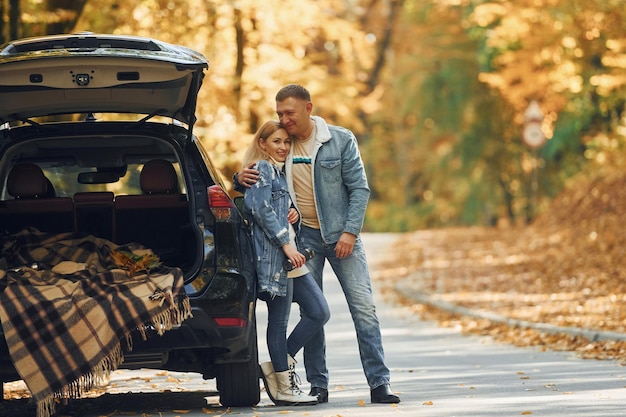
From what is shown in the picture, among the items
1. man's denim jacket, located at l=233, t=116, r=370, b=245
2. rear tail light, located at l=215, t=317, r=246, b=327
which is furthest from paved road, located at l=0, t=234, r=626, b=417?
man's denim jacket, located at l=233, t=116, r=370, b=245

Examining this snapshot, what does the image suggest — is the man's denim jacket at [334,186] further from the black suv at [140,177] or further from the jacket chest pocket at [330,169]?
the black suv at [140,177]

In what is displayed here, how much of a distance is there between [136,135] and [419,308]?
1055 centimetres

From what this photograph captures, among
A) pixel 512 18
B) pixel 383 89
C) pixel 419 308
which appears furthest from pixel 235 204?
pixel 383 89

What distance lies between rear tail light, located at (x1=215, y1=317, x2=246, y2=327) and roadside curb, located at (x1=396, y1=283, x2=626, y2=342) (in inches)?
218

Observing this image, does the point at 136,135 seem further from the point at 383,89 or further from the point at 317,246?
the point at 383,89

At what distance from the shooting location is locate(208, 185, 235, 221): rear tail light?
8.27m

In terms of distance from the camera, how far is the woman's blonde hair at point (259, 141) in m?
8.58

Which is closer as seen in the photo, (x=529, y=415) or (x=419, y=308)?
(x=529, y=415)

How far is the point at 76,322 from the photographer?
25.6 ft

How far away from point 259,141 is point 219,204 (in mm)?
578

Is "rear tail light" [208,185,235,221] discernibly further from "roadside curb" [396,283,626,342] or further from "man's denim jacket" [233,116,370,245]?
Answer: "roadside curb" [396,283,626,342]

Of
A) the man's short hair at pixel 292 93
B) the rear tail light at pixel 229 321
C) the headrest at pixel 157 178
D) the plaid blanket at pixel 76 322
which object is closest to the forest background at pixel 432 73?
the headrest at pixel 157 178

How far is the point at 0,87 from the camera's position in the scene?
27.1ft

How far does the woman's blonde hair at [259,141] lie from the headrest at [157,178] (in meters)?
0.63
